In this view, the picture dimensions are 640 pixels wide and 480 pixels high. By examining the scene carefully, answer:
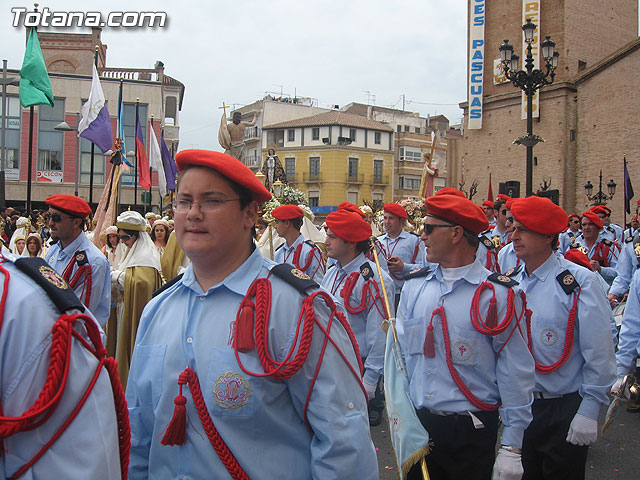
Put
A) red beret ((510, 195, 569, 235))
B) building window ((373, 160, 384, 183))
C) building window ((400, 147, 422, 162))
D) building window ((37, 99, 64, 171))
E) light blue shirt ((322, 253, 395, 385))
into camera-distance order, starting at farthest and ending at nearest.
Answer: building window ((400, 147, 422, 162)) → building window ((373, 160, 384, 183)) → building window ((37, 99, 64, 171)) → light blue shirt ((322, 253, 395, 385)) → red beret ((510, 195, 569, 235))

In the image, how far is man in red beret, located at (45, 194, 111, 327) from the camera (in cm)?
570

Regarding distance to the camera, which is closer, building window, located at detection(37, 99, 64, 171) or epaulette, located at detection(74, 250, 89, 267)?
epaulette, located at detection(74, 250, 89, 267)

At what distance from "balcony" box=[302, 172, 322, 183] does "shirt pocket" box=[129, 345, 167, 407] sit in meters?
60.9

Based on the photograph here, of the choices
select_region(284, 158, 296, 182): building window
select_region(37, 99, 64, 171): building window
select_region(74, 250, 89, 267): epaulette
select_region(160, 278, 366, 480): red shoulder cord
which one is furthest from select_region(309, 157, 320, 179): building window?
select_region(160, 278, 366, 480): red shoulder cord

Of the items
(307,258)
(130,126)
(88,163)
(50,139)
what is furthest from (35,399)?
(88,163)

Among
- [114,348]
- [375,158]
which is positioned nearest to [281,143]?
[375,158]

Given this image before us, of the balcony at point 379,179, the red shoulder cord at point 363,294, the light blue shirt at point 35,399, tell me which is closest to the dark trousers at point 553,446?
the red shoulder cord at point 363,294

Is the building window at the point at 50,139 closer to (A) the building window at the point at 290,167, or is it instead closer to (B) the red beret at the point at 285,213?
(A) the building window at the point at 290,167

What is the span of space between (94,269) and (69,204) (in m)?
0.71

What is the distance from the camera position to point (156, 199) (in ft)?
128

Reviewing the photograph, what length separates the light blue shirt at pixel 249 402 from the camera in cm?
206

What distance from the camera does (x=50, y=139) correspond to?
37.9m

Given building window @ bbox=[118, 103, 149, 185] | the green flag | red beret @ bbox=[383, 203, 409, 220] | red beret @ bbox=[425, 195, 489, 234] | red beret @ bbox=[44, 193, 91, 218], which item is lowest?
red beret @ bbox=[425, 195, 489, 234]

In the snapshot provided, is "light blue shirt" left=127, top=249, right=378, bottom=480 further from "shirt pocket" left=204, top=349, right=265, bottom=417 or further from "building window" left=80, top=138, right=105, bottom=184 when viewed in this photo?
"building window" left=80, top=138, right=105, bottom=184
